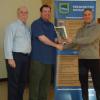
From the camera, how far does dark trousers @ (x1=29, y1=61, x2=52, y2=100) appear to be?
3.97 meters

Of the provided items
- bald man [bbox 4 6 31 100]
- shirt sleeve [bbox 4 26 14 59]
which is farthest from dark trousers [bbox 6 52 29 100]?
shirt sleeve [bbox 4 26 14 59]

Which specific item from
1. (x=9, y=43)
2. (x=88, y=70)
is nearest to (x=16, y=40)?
(x=9, y=43)

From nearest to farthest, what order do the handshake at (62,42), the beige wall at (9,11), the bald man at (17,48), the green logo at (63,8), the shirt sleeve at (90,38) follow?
the shirt sleeve at (90,38) → the bald man at (17,48) → the handshake at (62,42) → the green logo at (63,8) → the beige wall at (9,11)

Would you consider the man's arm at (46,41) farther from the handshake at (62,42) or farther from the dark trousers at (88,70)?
the dark trousers at (88,70)

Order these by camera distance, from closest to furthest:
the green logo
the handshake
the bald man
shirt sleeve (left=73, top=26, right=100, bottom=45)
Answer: shirt sleeve (left=73, top=26, right=100, bottom=45)
the bald man
the handshake
the green logo

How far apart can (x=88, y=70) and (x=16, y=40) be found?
108 centimetres

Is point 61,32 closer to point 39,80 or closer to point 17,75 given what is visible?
point 39,80

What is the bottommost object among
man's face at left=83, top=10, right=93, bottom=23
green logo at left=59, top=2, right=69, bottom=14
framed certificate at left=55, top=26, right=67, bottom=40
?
framed certificate at left=55, top=26, right=67, bottom=40

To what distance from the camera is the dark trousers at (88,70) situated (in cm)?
387

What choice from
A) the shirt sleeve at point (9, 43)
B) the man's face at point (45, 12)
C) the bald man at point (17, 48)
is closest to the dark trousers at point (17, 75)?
the bald man at point (17, 48)

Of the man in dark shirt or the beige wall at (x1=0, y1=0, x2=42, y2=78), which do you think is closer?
the man in dark shirt

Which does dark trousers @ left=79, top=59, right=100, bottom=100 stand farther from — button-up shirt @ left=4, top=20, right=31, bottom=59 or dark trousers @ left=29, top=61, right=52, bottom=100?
button-up shirt @ left=4, top=20, right=31, bottom=59

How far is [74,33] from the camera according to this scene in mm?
4410

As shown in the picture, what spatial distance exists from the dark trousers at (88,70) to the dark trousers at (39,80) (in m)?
0.46
